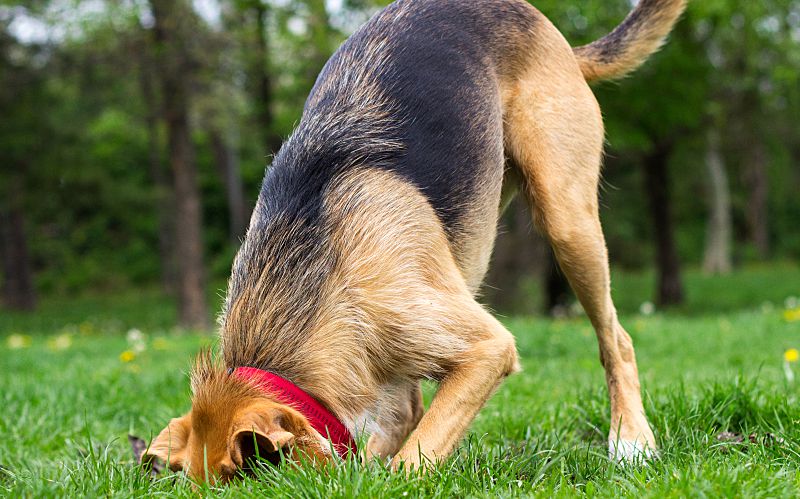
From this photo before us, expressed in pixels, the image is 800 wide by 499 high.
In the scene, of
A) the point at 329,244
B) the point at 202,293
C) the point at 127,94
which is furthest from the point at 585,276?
the point at 127,94

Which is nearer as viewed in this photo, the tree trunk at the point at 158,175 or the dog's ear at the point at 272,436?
the dog's ear at the point at 272,436

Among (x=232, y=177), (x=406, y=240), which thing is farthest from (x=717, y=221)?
(x=406, y=240)

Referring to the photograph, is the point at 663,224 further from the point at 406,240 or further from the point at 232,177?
the point at 232,177

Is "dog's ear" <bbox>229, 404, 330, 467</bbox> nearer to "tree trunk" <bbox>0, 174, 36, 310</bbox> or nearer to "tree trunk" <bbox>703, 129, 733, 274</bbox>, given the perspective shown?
"tree trunk" <bbox>0, 174, 36, 310</bbox>

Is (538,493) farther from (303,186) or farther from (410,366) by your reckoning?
(303,186)

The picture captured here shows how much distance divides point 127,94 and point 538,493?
21000 mm

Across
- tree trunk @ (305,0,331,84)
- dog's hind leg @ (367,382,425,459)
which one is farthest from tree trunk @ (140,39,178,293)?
dog's hind leg @ (367,382,425,459)

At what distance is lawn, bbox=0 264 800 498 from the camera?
263cm

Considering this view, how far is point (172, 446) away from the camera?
2992 mm

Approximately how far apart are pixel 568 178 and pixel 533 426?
1.25m

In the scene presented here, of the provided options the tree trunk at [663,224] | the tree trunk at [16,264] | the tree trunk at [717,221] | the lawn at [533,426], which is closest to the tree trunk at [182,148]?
the lawn at [533,426]

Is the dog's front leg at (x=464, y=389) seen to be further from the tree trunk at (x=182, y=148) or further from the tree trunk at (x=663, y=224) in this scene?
the tree trunk at (x=663, y=224)

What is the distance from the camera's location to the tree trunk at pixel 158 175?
14.4m

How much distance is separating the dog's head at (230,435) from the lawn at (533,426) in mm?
96
